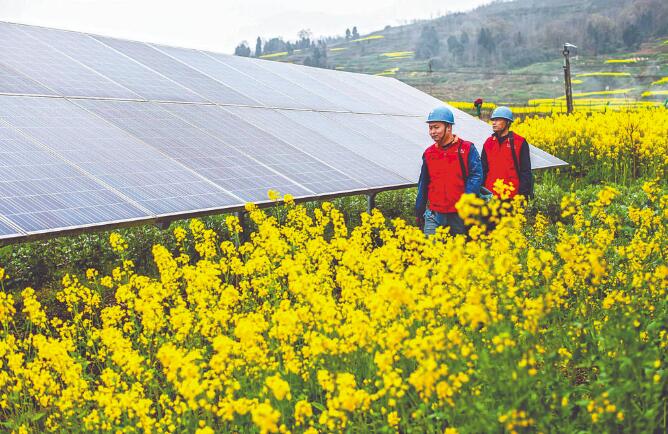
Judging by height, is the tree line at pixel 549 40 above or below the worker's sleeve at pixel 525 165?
above

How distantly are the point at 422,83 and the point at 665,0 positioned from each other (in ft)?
278

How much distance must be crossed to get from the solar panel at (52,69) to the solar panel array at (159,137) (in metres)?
0.03

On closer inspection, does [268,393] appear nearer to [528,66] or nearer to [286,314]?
[286,314]

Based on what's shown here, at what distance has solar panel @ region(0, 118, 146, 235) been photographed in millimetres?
6590

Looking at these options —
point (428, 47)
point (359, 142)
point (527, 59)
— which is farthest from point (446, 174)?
point (428, 47)

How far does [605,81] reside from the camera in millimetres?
88250

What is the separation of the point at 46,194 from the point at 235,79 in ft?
26.5

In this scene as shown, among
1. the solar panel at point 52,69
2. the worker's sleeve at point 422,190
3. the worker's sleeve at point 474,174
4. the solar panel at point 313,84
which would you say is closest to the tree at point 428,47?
the solar panel at point 313,84

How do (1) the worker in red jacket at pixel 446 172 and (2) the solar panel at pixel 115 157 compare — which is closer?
(1) the worker in red jacket at pixel 446 172

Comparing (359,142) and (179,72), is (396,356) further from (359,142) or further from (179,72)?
(179,72)

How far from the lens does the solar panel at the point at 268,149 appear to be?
31.5 feet

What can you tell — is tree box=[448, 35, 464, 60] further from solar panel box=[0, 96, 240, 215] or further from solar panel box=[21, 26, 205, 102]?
solar panel box=[0, 96, 240, 215]

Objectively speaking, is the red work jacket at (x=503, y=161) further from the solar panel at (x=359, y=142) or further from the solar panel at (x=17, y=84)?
the solar panel at (x=17, y=84)

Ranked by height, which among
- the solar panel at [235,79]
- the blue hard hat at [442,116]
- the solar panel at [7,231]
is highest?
the solar panel at [235,79]
